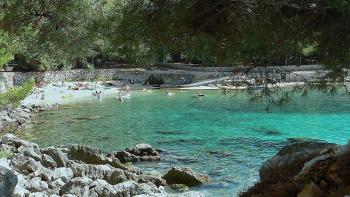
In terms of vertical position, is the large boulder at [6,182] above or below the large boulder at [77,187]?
above

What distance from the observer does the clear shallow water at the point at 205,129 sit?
1686cm

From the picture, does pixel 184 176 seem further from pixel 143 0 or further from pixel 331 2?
pixel 331 2

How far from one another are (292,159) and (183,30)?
7.57 feet

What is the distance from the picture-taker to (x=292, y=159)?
250 inches

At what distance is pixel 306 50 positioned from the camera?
542cm

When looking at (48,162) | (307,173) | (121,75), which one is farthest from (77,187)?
(121,75)

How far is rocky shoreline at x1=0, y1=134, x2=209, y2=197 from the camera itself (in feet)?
32.6

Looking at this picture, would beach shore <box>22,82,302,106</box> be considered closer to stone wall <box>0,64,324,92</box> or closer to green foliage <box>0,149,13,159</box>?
stone wall <box>0,64,324,92</box>

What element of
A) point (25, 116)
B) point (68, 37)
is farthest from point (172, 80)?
point (68, 37)

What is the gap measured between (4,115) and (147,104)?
35.8 feet

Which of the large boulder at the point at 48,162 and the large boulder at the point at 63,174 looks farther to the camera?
the large boulder at the point at 48,162

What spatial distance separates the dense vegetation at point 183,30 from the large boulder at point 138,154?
11.8 metres

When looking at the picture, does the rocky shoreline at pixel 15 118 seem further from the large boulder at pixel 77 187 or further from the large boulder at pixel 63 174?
the large boulder at pixel 77 187

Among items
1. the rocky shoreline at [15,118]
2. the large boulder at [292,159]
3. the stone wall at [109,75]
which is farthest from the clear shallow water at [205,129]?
the stone wall at [109,75]
